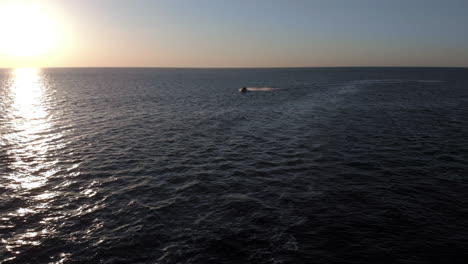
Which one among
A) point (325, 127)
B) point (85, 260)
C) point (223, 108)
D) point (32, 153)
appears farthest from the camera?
point (223, 108)

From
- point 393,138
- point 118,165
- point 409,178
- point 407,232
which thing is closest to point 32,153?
point 118,165

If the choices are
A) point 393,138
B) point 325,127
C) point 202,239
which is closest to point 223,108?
point 325,127

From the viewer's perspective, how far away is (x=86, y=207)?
24844 millimetres

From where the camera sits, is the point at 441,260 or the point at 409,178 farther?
the point at 409,178

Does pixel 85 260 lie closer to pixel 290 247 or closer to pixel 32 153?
pixel 290 247

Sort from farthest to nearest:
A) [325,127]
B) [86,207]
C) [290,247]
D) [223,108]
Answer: [223,108] → [325,127] → [86,207] → [290,247]

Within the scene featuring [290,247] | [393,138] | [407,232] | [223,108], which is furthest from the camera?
[223,108]

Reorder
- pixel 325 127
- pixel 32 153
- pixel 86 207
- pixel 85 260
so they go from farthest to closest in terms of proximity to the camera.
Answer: pixel 325 127 → pixel 32 153 → pixel 86 207 → pixel 85 260

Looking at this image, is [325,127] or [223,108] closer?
[325,127]

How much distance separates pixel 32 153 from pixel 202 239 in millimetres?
31568

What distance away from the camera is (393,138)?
46812mm

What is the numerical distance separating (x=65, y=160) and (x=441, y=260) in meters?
38.6

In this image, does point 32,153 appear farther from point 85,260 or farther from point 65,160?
point 85,260

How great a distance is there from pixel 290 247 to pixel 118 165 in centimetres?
2388
